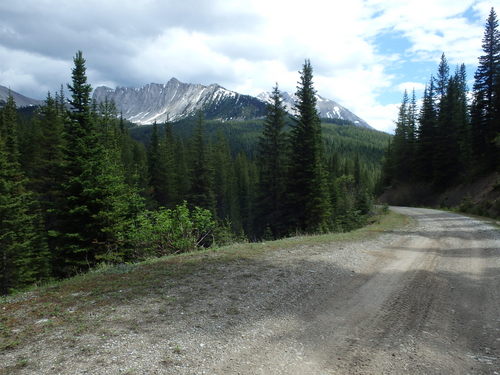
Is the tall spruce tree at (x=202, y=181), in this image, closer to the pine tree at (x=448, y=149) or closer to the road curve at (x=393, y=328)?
the pine tree at (x=448, y=149)

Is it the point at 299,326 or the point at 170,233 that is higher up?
the point at 170,233

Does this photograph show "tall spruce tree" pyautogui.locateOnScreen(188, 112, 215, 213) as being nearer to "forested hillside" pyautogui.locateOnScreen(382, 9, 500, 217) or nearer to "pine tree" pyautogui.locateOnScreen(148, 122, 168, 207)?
"pine tree" pyautogui.locateOnScreen(148, 122, 168, 207)

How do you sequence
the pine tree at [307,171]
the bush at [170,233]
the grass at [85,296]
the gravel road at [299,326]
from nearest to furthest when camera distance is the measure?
the gravel road at [299,326] → the grass at [85,296] → the bush at [170,233] → the pine tree at [307,171]

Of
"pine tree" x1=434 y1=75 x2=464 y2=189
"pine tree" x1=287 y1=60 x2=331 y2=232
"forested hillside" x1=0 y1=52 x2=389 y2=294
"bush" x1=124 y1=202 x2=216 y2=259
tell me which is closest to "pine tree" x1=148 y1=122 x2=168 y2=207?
"forested hillside" x1=0 y1=52 x2=389 y2=294

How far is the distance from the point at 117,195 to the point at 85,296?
12.9m

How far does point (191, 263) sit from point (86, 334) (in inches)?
160

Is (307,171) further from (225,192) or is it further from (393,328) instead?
(225,192)

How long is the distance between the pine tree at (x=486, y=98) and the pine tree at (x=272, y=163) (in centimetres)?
2404

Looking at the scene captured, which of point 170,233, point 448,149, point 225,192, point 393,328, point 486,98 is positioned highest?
point 486,98

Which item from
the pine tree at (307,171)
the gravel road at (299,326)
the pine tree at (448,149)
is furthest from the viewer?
the pine tree at (448,149)

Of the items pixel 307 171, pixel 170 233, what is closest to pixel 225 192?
pixel 307 171

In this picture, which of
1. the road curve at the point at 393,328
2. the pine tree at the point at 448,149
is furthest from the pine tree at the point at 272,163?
the pine tree at the point at 448,149

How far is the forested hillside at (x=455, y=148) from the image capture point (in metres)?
34.2

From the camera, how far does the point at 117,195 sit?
17844 millimetres
